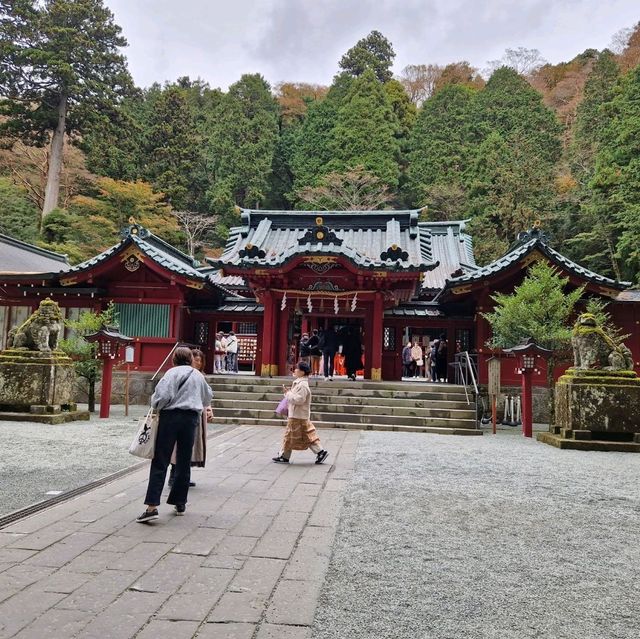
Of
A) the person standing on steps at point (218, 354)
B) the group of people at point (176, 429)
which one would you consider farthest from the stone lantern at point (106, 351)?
the group of people at point (176, 429)

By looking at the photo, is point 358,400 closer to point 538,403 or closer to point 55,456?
point 538,403

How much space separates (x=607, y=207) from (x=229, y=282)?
1906cm

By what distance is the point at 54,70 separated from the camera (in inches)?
1261

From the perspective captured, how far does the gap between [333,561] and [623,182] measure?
27.2 metres

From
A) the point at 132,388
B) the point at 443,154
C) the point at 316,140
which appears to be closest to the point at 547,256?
the point at 132,388

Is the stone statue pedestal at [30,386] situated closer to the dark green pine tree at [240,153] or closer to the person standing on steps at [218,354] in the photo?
the person standing on steps at [218,354]

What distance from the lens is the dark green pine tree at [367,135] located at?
37750 mm

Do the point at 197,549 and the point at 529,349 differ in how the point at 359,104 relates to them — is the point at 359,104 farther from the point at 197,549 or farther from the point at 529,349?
the point at 197,549

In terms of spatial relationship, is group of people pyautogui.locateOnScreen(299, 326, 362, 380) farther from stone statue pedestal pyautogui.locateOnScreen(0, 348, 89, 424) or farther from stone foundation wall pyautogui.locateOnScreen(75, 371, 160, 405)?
stone statue pedestal pyautogui.locateOnScreen(0, 348, 89, 424)

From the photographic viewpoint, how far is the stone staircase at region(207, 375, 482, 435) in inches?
476

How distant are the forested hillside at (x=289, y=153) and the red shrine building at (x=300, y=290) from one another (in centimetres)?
1072

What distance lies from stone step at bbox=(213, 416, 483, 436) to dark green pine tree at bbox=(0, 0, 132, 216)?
25724 mm

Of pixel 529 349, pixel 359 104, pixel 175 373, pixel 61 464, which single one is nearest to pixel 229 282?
pixel 529 349

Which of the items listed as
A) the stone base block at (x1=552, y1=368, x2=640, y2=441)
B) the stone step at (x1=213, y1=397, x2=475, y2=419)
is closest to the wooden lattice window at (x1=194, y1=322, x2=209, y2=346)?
the stone step at (x1=213, y1=397, x2=475, y2=419)
